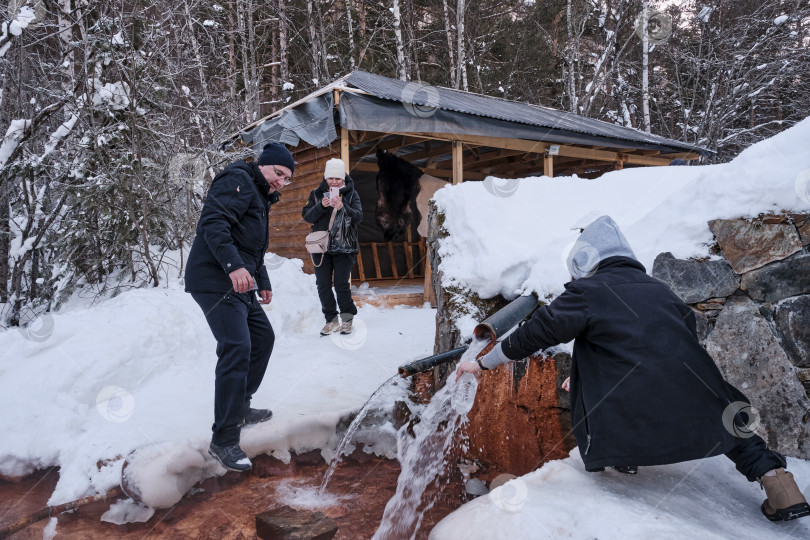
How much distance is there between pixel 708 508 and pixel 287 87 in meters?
13.6

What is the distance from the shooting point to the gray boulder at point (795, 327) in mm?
2395

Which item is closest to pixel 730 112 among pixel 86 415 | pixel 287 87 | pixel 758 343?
pixel 287 87

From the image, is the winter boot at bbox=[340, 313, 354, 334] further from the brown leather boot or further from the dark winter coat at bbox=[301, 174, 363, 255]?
the brown leather boot

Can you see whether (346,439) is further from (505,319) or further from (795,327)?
(795,327)

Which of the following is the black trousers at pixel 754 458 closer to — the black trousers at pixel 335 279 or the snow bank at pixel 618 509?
the snow bank at pixel 618 509

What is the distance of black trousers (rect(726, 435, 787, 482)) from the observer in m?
1.84

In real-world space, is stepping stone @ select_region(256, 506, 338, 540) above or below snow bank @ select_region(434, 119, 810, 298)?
below

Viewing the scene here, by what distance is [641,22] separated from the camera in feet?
46.3
